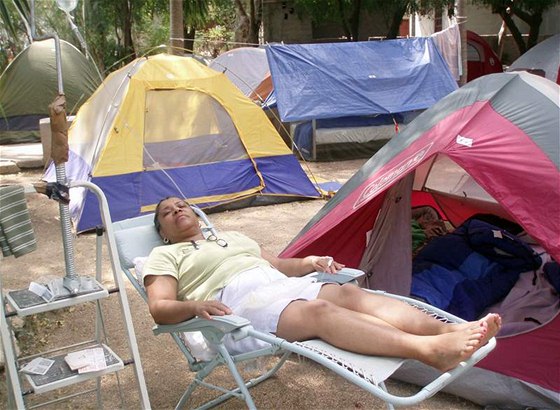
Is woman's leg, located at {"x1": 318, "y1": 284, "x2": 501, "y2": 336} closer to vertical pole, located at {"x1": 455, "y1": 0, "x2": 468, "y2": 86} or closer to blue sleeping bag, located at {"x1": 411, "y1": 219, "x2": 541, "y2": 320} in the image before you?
blue sleeping bag, located at {"x1": 411, "y1": 219, "x2": 541, "y2": 320}

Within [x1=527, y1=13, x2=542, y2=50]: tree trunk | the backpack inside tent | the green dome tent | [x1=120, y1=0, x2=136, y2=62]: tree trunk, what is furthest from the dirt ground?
[x1=120, y1=0, x2=136, y2=62]: tree trunk

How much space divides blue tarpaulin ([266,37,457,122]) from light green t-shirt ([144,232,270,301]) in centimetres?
476

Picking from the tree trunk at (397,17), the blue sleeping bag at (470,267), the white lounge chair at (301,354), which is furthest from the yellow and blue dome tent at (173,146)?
the tree trunk at (397,17)

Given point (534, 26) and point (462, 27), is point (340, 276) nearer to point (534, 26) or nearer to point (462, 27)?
point (462, 27)

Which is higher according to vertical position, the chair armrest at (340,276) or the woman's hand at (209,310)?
the woman's hand at (209,310)

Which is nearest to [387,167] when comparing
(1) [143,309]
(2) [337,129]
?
(1) [143,309]

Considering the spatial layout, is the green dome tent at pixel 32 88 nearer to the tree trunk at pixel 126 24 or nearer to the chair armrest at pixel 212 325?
the tree trunk at pixel 126 24

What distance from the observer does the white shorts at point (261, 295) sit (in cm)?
241

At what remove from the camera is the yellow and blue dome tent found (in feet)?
18.4

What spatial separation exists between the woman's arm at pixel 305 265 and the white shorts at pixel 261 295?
3.1 inches

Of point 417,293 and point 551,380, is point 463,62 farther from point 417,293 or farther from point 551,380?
point 551,380

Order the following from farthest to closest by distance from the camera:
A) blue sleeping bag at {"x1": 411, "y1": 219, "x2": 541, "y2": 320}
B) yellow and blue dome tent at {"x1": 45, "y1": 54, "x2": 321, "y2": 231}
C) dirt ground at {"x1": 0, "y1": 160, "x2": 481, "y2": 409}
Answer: yellow and blue dome tent at {"x1": 45, "y1": 54, "x2": 321, "y2": 231}, blue sleeping bag at {"x1": 411, "y1": 219, "x2": 541, "y2": 320}, dirt ground at {"x1": 0, "y1": 160, "x2": 481, "y2": 409}

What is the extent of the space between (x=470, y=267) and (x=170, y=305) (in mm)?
1966

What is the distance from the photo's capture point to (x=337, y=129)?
820 cm
